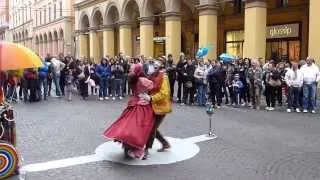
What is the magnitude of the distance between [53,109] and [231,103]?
19.9ft

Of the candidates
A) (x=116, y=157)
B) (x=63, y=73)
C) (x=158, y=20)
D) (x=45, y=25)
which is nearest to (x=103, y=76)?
(x=63, y=73)

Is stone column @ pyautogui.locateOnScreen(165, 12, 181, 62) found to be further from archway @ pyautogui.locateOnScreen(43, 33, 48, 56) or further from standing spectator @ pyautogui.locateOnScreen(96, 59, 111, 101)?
archway @ pyautogui.locateOnScreen(43, 33, 48, 56)

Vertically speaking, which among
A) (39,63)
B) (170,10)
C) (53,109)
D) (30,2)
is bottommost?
(53,109)

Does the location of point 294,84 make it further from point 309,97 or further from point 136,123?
point 136,123

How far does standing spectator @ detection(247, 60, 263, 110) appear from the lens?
1650 cm

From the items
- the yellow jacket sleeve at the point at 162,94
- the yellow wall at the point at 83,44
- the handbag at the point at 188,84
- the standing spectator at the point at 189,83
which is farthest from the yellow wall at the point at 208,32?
the yellow wall at the point at 83,44

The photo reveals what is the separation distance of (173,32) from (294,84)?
44.4ft

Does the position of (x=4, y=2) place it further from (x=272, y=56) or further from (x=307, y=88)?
(x=307, y=88)

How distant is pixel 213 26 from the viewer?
2522 cm

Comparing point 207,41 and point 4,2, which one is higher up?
point 4,2

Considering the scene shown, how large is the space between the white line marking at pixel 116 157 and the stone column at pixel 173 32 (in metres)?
18.7

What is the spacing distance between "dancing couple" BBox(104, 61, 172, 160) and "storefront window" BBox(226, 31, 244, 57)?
21854 mm

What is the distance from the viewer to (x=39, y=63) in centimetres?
721

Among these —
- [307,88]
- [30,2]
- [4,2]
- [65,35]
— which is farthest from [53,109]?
[4,2]
